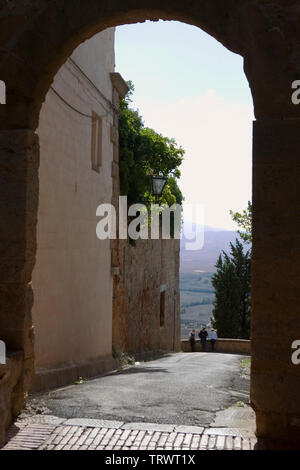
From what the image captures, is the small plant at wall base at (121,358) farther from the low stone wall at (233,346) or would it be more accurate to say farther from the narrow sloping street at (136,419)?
the low stone wall at (233,346)

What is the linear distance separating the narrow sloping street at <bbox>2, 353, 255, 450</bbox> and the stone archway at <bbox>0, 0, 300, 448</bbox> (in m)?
0.33

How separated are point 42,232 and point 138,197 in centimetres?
593

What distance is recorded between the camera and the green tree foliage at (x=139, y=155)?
39.8ft

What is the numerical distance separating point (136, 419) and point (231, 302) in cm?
2143

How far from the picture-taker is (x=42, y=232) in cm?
701

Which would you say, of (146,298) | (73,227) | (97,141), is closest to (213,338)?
(146,298)

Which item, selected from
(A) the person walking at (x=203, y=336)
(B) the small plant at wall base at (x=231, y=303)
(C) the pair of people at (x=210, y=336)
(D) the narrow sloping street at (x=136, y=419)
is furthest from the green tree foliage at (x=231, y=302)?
(D) the narrow sloping street at (x=136, y=419)

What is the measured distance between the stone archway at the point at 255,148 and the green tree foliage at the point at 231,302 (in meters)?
21.5

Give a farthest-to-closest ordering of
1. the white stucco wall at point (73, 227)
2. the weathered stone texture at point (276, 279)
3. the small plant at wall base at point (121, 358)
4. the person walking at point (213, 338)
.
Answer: the person walking at point (213, 338)
the small plant at wall base at point (121, 358)
the white stucco wall at point (73, 227)
the weathered stone texture at point (276, 279)

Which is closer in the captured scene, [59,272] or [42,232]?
[42,232]

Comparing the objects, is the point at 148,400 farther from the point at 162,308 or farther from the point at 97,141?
the point at 162,308
